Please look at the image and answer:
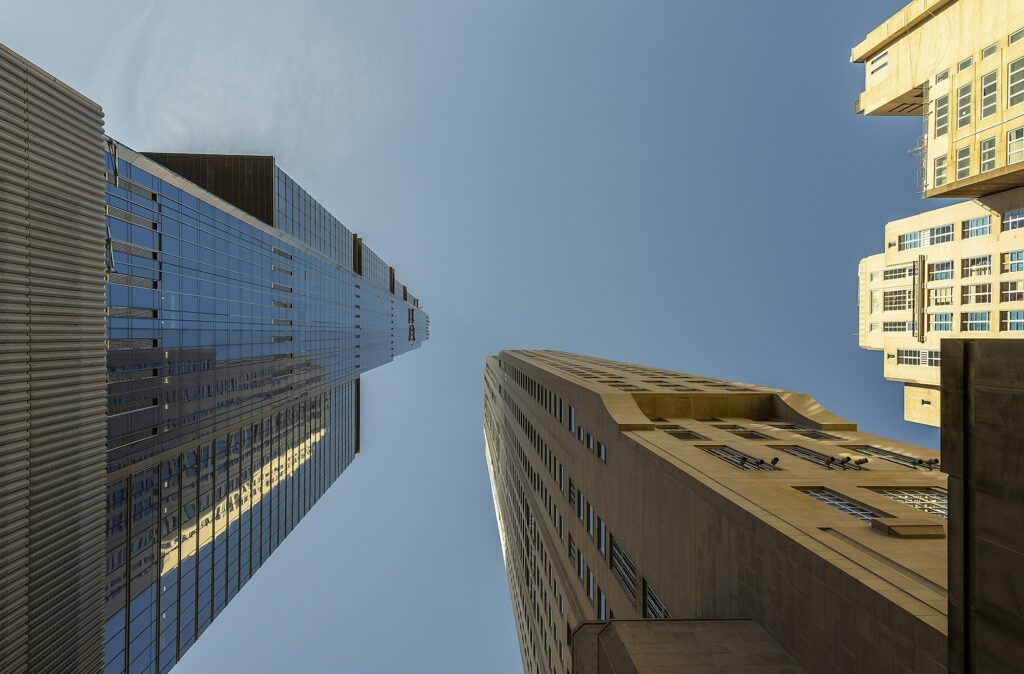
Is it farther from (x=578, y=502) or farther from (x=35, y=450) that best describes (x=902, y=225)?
(x=35, y=450)

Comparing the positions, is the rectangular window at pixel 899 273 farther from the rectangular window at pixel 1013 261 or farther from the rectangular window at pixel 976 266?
the rectangular window at pixel 1013 261

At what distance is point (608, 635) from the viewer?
1346 centimetres

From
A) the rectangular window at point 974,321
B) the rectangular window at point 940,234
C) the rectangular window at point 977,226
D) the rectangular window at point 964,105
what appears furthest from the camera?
the rectangular window at point 940,234

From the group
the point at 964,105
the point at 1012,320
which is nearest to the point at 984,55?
the point at 964,105

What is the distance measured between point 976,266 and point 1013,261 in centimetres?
494

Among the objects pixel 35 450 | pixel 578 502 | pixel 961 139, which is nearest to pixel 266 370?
pixel 35 450

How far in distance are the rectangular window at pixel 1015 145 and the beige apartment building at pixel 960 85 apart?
0.07m

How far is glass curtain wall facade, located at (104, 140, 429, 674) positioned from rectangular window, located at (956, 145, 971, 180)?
75.8 m

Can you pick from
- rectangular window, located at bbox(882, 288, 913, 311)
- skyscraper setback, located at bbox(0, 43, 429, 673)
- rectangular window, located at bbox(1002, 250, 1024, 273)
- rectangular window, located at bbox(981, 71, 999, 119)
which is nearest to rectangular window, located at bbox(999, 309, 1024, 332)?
rectangular window, located at bbox(1002, 250, 1024, 273)

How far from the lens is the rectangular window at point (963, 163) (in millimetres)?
48719

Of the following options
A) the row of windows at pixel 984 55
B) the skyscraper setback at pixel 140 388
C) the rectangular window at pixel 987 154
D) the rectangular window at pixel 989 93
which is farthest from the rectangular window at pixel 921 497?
the row of windows at pixel 984 55

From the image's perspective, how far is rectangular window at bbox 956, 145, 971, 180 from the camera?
48719 millimetres

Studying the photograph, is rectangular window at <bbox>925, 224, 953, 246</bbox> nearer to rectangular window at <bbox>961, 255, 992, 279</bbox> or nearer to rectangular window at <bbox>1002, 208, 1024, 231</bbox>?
rectangular window at <bbox>961, 255, 992, 279</bbox>

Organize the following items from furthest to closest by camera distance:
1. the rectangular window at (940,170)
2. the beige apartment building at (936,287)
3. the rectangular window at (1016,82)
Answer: the beige apartment building at (936,287), the rectangular window at (940,170), the rectangular window at (1016,82)
